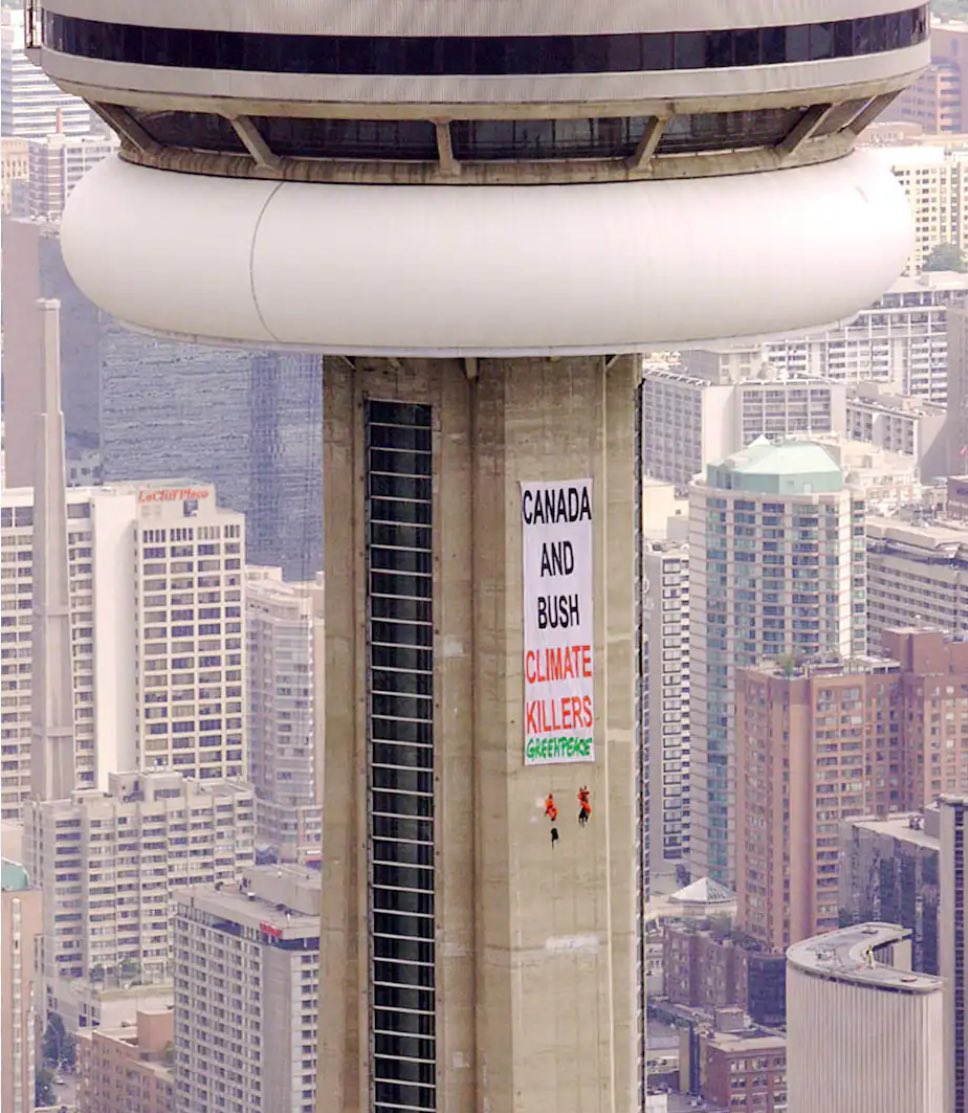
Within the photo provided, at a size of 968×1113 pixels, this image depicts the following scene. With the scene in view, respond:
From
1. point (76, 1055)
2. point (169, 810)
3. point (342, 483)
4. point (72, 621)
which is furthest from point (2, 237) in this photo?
point (342, 483)

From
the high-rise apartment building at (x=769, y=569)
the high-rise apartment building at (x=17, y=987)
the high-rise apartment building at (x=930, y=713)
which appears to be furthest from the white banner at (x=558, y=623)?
the high-rise apartment building at (x=769, y=569)

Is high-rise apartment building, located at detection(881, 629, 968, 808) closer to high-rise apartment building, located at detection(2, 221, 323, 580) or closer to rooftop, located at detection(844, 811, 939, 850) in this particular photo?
rooftop, located at detection(844, 811, 939, 850)

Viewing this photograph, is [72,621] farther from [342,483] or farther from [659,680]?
[342,483]

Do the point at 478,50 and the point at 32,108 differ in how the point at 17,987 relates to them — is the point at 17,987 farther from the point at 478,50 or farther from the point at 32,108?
the point at 478,50

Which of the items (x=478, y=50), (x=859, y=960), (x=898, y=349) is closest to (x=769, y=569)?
(x=859, y=960)

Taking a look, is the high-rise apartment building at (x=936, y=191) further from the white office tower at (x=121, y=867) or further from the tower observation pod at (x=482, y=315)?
the tower observation pod at (x=482, y=315)
